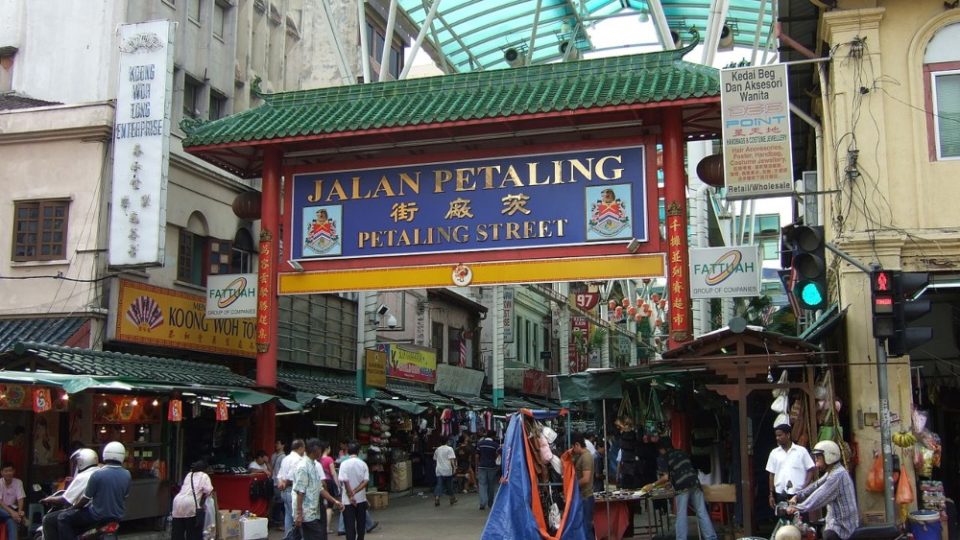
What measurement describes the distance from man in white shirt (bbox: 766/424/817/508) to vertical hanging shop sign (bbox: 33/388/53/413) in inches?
415

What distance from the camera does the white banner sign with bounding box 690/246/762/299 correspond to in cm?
1817

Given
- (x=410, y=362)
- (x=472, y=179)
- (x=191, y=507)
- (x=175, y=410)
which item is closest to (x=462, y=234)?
(x=472, y=179)

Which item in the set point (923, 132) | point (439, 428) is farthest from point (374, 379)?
point (923, 132)

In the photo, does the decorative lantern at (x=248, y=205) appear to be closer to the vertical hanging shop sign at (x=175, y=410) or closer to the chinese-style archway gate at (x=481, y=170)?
the chinese-style archway gate at (x=481, y=170)

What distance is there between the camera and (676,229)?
60.9 feet

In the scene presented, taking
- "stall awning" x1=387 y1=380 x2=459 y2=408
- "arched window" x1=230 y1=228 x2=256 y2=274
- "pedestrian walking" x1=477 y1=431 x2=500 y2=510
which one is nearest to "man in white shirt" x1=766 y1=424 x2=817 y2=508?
"pedestrian walking" x1=477 y1=431 x2=500 y2=510

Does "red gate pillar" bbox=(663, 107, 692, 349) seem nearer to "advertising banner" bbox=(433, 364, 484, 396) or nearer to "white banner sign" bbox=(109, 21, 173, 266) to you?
"white banner sign" bbox=(109, 21, 173, 266)

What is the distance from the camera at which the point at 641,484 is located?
19.7m

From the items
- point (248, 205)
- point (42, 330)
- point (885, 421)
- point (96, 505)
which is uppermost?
point (248, 205)

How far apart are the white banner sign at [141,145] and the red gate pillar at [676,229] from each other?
32.3ft

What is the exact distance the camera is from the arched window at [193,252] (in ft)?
78.6

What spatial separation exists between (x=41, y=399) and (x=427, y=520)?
29.9 ft

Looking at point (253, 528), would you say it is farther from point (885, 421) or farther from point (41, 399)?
point (885, 421)

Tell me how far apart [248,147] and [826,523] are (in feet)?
45.8
